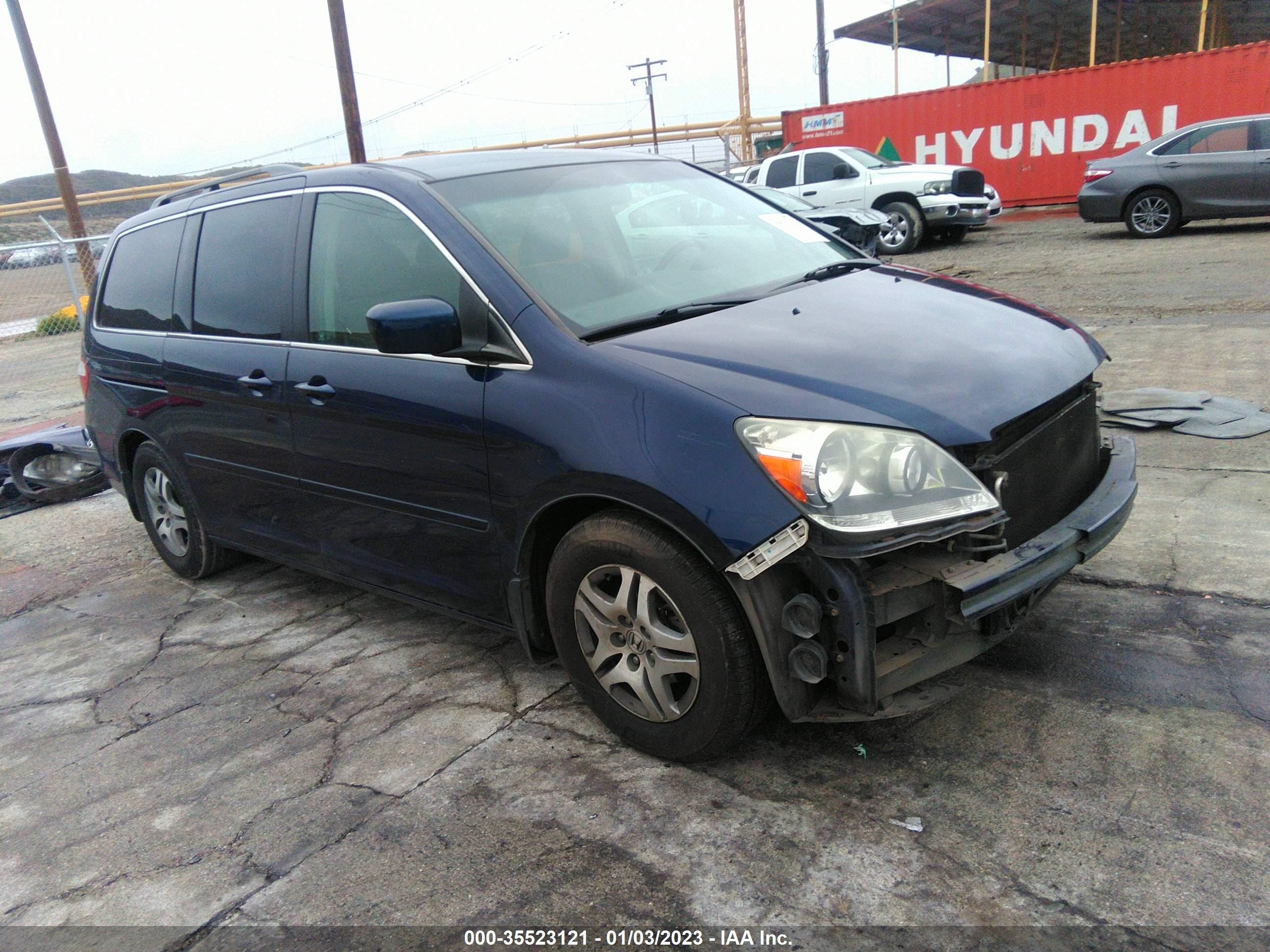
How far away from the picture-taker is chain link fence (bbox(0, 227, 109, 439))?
11.1 m

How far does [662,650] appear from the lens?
2.75m

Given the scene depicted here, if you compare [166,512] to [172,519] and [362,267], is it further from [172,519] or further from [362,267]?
[362,267]

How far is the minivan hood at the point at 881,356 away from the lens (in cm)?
254

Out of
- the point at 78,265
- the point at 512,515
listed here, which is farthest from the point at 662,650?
the point at 78,265

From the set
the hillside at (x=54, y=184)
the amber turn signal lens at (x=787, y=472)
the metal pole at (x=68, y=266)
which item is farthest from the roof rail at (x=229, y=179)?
the hillside at (x=54, y=184)

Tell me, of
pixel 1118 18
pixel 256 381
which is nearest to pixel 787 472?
pixel 256 381

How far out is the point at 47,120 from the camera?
2111 cm

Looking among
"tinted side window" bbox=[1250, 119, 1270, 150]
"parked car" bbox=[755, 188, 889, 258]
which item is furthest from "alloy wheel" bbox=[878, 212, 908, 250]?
"tinted side window" bbox=[1250, 119, 1270, 150]

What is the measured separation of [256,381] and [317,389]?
437mm

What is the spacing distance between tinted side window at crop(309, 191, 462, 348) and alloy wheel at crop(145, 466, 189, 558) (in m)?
1.75

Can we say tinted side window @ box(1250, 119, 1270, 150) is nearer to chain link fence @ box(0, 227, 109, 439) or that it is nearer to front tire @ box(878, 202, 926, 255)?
front tire @ box(878, 202, 926, 255)

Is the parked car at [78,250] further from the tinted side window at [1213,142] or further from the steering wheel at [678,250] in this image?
the tinted side window at [1213,142]

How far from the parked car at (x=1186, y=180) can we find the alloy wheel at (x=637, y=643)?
1382cm

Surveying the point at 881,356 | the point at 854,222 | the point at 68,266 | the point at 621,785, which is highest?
the point at 881,356
